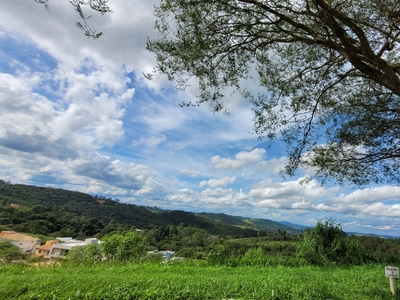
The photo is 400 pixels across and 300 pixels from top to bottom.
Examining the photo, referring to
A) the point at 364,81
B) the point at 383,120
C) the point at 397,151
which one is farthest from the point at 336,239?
the point at 364,81

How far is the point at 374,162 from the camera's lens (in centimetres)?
853

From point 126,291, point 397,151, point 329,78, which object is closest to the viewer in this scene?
point 126,291

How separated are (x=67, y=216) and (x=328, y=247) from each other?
26.3 metres

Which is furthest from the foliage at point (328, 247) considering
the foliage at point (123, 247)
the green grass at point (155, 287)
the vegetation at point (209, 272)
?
the foliage at point (123, 247)

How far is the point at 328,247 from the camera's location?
940 centimetres

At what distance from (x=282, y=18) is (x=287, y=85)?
2803 millimetres

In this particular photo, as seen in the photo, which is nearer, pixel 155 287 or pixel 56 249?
pixel 155 287

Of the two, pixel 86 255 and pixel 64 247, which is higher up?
pixel 86 255

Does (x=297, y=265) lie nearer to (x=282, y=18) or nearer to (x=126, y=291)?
(x=126, y=291)

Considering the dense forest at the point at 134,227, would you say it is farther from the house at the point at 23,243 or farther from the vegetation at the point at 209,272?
the house at the point at 23,243

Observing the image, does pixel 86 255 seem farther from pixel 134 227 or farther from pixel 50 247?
pixel 134 227

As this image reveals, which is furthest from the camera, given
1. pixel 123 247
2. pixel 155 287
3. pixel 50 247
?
pixel 50 247

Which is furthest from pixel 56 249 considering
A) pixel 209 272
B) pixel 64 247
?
pixel 209 272

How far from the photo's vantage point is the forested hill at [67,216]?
19.9m
